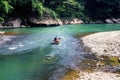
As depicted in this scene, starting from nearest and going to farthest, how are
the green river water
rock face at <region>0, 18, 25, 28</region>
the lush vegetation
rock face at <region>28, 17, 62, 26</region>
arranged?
the green river water, rock face at <region>0, 18, 25, 28</region>, the lush vegetation, rock face at <region>28, 17, 62, 26</region>

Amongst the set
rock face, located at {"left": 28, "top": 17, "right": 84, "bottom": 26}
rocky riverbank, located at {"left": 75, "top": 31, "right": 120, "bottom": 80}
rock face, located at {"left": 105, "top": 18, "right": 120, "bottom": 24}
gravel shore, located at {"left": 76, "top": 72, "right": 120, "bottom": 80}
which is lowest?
rock face, located at {"left": 105, "top": 18, "right": 120, "bottom": 24}

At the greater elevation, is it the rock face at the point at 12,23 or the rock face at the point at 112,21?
the rock face at the point at 12,23

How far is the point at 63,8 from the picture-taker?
7731 centimetres

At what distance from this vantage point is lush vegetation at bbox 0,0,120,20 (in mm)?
64750

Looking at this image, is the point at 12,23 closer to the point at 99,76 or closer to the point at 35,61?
the point at 35,61

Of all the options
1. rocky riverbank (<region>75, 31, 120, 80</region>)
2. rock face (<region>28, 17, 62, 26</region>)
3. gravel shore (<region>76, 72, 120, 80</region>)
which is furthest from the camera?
rock face (<region>28, 17, 62, 26</region>)

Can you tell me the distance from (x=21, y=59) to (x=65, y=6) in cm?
5315

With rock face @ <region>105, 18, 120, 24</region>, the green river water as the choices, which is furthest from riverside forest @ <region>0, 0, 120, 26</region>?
the green river water

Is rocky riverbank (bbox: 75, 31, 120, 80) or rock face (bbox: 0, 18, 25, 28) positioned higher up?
rock face (bbox: 0, 18, 25, 28)

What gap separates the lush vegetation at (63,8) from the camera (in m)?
64.8

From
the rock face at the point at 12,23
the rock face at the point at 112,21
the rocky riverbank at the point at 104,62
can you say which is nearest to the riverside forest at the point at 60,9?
the rock face at the point at 12,23

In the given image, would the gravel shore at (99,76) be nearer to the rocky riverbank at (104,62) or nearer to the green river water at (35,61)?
the rocky riverbank at (104,62)

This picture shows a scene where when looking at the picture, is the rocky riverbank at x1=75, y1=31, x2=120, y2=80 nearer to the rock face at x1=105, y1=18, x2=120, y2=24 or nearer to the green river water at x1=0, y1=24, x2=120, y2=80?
the green river water at x1=0, y1=24, x2=120, y2=80

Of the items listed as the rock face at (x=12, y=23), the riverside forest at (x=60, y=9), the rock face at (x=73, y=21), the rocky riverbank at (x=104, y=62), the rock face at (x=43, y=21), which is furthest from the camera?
the rock face at (x=73, y=21)
